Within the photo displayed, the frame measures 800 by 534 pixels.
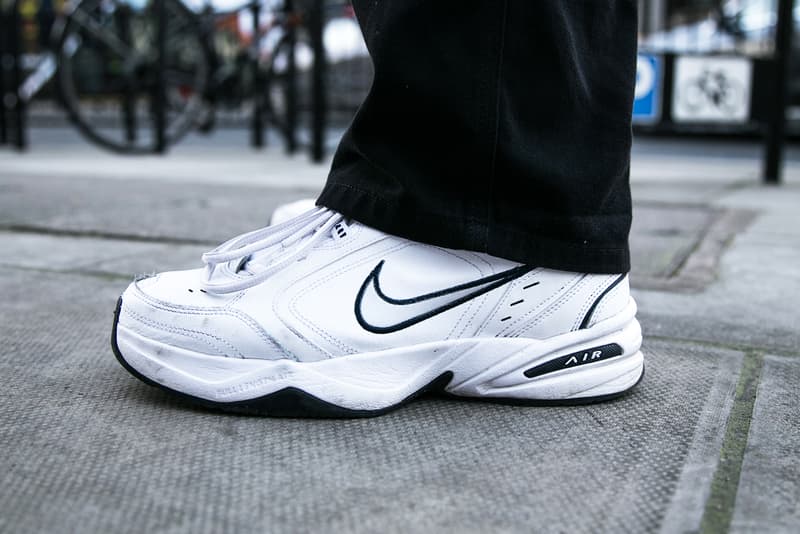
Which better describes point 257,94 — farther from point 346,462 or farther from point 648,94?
point 346,462

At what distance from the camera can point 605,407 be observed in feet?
3.49

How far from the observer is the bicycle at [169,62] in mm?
5289

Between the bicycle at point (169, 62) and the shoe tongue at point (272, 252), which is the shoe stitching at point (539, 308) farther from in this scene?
the bicycle at point (169, 62)

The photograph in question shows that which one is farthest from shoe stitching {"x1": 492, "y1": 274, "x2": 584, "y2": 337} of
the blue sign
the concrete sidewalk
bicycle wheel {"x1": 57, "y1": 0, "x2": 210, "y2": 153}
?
bicycle wheel {"x1": 57, "y1": 0, "x2": 210, "y2": 153}

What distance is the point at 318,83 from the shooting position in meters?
4.75

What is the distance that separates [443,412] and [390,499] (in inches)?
9.9

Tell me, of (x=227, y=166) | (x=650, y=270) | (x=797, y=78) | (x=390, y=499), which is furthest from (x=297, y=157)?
(x=390, y=499)

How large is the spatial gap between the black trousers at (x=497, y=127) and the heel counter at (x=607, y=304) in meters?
0.04

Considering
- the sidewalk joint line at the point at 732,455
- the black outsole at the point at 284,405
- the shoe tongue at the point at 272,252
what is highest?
the shoe tongue at the point at 272,252

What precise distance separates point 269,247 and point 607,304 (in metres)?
0.41

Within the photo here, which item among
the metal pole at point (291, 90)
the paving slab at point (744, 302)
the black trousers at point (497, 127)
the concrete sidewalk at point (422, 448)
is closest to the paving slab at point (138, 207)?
the concrete sidewalk at point (422, 448)

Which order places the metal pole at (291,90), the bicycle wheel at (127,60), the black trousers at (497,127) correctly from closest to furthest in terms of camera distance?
the black trousers at (497,127) < the bicycle wheel at (127,60) < the metal pole at (291,90)

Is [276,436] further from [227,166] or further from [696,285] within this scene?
[227,166]

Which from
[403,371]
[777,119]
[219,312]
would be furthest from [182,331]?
[777,119]
